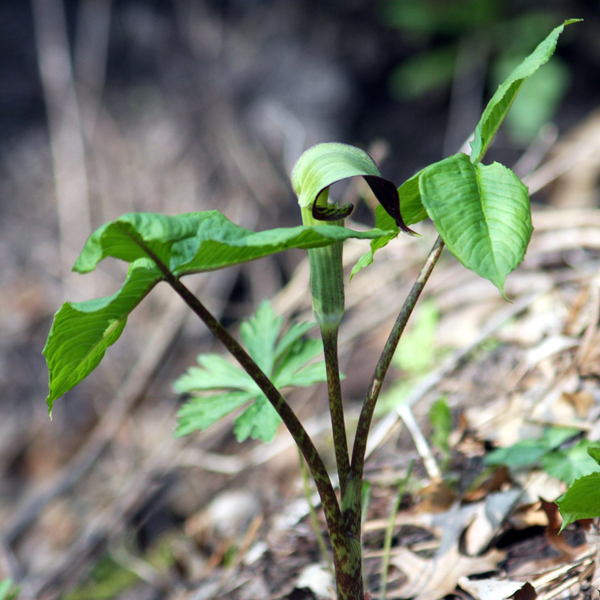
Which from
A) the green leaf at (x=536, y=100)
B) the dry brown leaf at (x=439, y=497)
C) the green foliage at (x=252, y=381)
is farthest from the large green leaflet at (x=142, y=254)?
the green leaf at (x=536, y=100)

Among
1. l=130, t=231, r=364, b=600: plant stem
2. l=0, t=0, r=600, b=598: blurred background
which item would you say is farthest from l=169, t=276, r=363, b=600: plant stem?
l=0, t=0, r=600, b=598: blurred background

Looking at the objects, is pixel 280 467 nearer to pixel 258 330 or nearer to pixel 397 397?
pixel 397 397

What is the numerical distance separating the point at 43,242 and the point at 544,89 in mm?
4055

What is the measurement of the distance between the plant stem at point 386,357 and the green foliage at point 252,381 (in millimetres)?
146

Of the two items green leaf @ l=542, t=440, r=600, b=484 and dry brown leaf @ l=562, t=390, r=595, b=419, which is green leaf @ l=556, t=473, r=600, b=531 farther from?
dry brown leaf @ l=562, t=390, r=595, b=419

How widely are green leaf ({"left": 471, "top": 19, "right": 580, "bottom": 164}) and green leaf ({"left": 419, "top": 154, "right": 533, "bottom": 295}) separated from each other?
0.04 meters

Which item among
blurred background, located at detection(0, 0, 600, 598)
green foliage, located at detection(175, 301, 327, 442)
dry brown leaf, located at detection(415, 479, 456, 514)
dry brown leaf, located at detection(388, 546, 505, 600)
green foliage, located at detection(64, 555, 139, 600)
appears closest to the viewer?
green foliage, located at detection(175, 301, 327, 442)

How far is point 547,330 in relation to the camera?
170cm

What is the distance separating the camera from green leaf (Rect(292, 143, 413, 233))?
0.67m

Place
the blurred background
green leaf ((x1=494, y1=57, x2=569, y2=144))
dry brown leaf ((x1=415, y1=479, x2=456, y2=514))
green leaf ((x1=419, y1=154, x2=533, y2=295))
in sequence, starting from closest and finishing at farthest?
green leaf ((x1=419, y1=154, x2=533, y2=295)), dry brown leaf ((x1=415, y1=479, x2=456, y2=514)), the blurred background, green leaf ((x1=494, y1=57, x2=569, y2=144))

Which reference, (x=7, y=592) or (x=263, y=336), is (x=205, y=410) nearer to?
(x=263, y=336)

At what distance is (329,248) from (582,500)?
0.51 m

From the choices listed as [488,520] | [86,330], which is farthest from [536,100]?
[86,330]

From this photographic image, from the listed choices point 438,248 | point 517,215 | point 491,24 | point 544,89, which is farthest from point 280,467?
point 491,24
